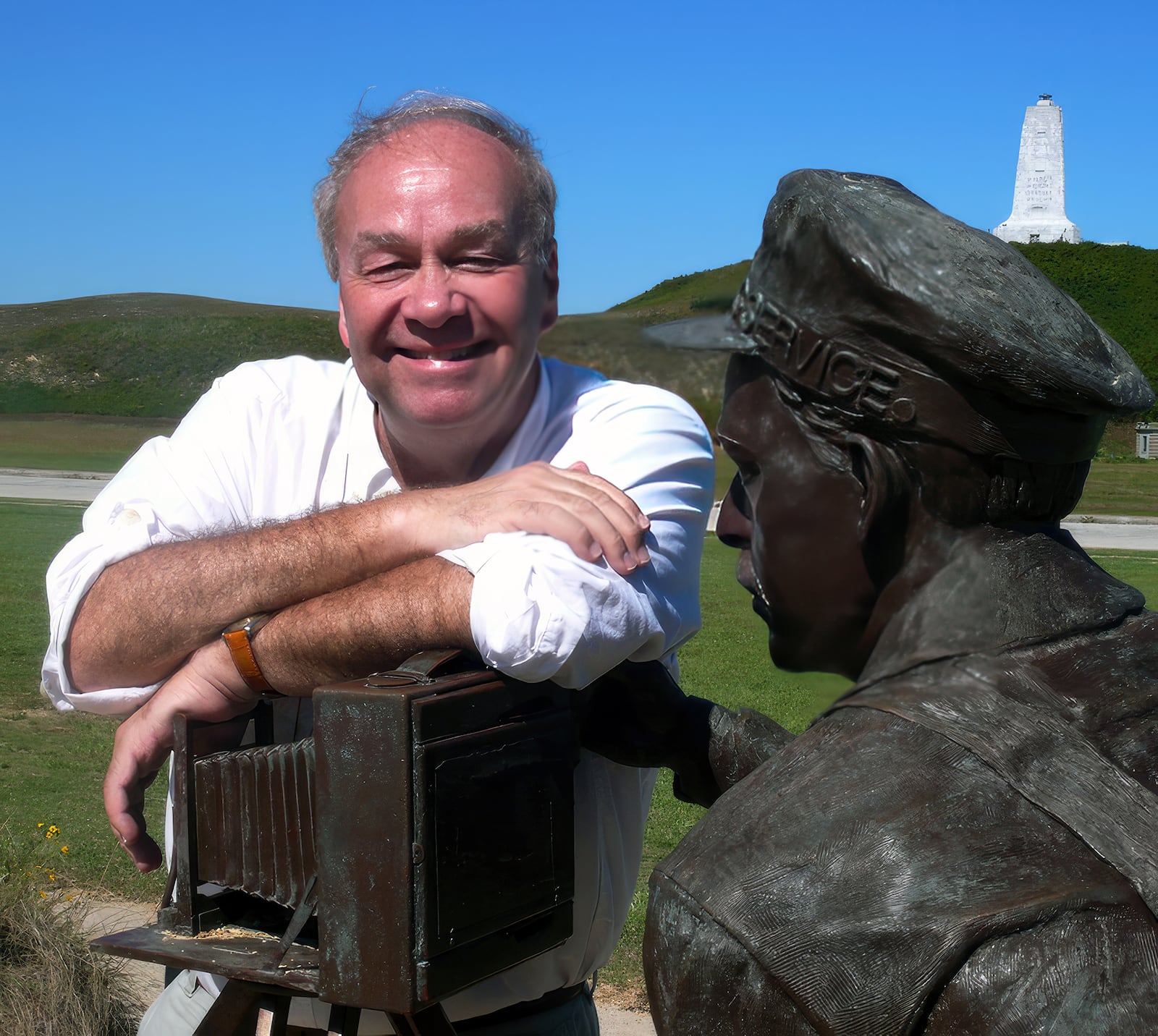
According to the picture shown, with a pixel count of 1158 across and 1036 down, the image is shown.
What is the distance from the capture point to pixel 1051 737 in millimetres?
1304

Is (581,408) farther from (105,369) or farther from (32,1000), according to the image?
(105,369)

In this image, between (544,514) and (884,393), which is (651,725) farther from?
(884,393)

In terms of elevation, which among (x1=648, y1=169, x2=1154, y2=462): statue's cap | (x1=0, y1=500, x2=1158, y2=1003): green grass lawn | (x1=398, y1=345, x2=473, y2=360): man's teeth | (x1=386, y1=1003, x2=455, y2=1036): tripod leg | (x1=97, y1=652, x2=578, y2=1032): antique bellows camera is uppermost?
(x1=648, y1=169, x2=1154, y2=462): statue's cap

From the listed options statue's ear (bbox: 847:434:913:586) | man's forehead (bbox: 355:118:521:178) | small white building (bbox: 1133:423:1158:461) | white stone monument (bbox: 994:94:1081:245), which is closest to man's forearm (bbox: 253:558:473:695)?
statue's ear (bbox: 847:434:913:586)

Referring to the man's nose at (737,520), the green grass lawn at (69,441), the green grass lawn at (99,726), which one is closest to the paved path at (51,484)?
the green grass lawn at (69,441)

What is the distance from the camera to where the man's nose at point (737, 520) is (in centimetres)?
163

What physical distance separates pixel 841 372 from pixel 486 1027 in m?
1.48

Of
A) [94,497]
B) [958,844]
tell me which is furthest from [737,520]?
[94,497]

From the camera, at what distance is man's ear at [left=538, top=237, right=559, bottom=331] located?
8.03 ft

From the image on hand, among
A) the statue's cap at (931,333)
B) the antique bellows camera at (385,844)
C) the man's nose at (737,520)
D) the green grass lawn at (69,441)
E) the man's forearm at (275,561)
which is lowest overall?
the green grass lawn at (69,441)

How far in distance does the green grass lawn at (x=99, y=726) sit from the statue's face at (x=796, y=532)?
0.32ft

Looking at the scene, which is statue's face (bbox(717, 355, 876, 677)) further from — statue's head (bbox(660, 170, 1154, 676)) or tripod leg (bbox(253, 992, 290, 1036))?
tripod leg (bbox(253, 992, 290, 1036))

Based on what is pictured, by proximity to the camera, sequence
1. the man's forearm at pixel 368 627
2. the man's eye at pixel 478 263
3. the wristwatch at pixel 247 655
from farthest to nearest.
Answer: the man's eye at pixel 478 263
the wristwatch at pixel 247 655
the man's forearm at pixel 368 627

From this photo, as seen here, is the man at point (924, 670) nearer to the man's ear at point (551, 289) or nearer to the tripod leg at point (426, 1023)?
the tripod leg at point (426, 1023)
